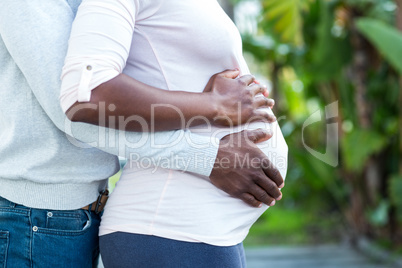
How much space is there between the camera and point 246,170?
98 cm

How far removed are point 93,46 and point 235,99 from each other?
0.30 meters

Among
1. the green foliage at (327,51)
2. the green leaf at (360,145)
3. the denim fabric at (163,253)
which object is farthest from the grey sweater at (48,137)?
the green foliage at (327,51)

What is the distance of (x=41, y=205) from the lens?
994 mm

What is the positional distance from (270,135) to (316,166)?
3.76m

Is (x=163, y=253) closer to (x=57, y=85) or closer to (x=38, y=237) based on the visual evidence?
(x=38, y=237)

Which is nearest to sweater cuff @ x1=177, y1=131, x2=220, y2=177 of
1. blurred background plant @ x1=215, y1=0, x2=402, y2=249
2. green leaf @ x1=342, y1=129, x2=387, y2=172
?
blurred background plant @ x1=215, y1=0, x2=402, y2=249

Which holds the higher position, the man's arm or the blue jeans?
the man's arm

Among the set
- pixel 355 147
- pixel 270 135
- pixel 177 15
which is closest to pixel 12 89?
pixel 177 15

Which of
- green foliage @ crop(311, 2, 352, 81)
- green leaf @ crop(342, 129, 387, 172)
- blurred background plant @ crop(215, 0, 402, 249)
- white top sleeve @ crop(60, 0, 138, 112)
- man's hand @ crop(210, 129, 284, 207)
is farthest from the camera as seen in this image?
green foliage @ crop(311, 2, 352, 81)

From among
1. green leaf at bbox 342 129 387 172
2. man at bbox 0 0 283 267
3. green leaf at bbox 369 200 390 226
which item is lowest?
green leaf at bbox 369 200 390 226

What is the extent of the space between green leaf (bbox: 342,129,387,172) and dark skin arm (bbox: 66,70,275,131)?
2.98m

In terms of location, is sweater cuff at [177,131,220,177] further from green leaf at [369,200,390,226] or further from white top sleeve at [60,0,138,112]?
green leaf at [369,200,390,226]

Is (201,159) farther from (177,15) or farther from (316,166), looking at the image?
(316,166)

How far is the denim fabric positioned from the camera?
37.0 inches
